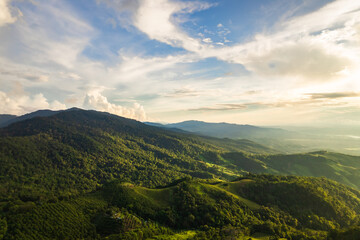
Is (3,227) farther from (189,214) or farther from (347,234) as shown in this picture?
(347,234)

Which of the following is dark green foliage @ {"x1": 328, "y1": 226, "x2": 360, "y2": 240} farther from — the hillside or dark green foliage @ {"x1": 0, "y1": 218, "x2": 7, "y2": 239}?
dark green foliage @ {"x1": 0, "y1": 218, "x2": 7, "y2": 239}

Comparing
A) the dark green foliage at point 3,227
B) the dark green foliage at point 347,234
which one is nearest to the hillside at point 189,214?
the dark green foliage at point 347,234

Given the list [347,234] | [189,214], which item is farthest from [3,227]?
[347,234]

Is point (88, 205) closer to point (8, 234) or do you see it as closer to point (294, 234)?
point (8, 234)

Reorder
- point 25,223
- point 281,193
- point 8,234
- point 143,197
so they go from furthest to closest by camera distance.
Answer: point 281,193
point 143,197
point 25,223
point 8,234

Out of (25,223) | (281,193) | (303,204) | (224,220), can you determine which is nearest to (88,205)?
(25,223)

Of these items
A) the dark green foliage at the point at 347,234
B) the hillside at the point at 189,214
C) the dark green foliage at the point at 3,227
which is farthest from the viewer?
the hillside at the point at 189,214

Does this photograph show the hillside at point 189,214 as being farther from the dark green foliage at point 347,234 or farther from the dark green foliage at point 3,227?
the dark green foliage at point 3,227

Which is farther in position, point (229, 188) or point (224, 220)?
point (229, 188)

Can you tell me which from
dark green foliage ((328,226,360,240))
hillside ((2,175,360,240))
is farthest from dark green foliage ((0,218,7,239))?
dark green foliage ((328,226,360,240))
